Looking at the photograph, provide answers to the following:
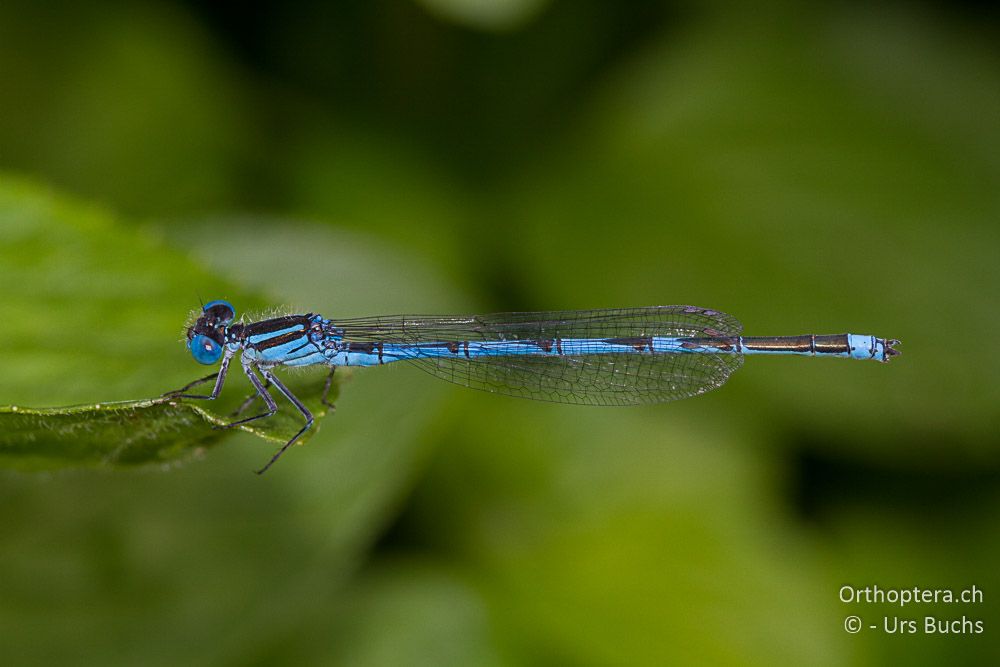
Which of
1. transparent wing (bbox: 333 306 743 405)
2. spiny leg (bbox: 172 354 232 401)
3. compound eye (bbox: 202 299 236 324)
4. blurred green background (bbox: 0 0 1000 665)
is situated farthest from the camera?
transparent wing (bbox: 333 306 743 405)

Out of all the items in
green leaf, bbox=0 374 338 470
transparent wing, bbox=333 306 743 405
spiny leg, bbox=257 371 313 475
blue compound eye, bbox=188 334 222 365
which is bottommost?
green leaf, bbox=0 374 338 470

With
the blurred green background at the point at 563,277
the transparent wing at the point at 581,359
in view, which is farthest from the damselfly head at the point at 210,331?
the transparent wing at the point at 581,359

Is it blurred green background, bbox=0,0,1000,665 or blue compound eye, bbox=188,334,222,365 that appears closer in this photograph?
blue compound eye, bbox=188,334,222,365

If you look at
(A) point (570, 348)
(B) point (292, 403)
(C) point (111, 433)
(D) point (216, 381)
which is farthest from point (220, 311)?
(A) point (570, 348)

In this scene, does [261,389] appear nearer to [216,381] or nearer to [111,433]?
[216,381]

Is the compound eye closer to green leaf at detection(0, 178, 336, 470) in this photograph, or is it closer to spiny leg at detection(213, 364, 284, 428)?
spiny leg at detection(213, 364, 284, 428)

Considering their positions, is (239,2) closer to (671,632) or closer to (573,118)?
(573,118)

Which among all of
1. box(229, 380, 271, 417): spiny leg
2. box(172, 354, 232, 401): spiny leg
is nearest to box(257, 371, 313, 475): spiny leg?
box(229, 380, 271, 417): spiny leg
